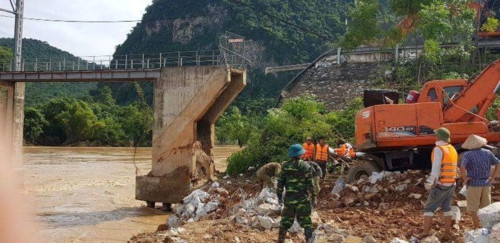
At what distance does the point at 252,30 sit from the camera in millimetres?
107062

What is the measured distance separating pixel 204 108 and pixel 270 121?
334 cm

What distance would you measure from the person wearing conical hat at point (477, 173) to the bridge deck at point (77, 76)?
14218mm

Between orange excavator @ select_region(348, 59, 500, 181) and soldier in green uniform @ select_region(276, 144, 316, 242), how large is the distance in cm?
488

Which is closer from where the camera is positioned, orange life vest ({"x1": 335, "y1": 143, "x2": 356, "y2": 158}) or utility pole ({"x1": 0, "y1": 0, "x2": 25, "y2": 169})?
orange life vest ({"x1": 335, "y1": 143, "x2": 356, "y2": 158})

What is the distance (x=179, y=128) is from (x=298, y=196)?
10380 mm

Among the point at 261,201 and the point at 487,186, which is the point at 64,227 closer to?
the point at 261,201

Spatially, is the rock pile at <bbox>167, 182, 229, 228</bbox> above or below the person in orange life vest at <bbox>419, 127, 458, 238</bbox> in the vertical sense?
below

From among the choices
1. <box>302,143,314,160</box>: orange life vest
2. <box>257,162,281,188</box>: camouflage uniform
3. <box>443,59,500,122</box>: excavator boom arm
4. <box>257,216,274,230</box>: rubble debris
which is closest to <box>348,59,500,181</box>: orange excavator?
<box>443,59,500,122</box>: excavator boom arm

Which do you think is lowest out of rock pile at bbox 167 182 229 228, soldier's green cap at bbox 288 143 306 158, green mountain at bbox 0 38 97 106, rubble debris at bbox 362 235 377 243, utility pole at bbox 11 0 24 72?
rock pile at bbox 167 182 229 228

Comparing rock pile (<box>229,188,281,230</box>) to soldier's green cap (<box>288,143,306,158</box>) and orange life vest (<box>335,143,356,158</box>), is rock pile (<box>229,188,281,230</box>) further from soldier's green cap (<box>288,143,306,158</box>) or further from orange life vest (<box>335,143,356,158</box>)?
orange life vest (<box>335,143,356,158</box>)

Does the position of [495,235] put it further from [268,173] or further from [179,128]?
[179,128]

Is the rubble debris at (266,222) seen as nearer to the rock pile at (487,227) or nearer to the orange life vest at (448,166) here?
the orange life vest at (448,166)

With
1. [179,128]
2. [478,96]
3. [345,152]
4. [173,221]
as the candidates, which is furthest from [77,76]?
[478,96]

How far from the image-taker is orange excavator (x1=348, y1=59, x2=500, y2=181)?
1119 cm
